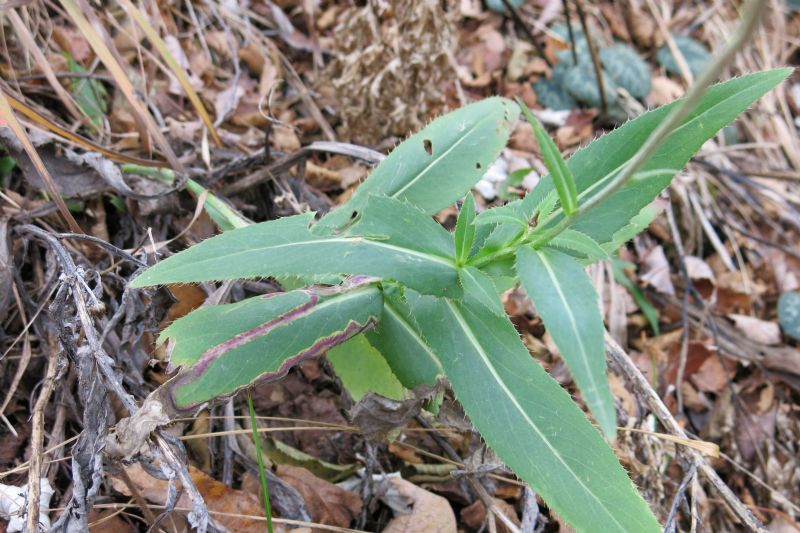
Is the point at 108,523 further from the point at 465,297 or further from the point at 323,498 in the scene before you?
the point at 465,297

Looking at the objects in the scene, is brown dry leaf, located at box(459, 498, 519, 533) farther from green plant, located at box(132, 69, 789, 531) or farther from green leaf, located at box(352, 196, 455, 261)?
green leaf, located at box(352, 196, 455, 261)

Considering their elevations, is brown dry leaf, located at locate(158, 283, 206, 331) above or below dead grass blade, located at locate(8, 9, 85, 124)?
below

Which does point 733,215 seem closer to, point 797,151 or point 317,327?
point 797,151

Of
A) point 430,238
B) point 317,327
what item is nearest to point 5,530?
point 317,327

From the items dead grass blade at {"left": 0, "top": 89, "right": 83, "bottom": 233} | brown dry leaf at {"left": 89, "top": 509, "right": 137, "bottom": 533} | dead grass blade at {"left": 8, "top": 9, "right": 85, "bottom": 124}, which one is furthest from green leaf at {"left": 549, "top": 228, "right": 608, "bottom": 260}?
dead grass blade at {"left": 8, "top": 9, "right": 85, "bottom": 124}

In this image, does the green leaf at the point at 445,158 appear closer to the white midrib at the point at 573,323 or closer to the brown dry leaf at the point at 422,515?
the white midrib at the point at 573,323

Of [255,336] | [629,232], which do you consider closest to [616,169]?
[629,232]
